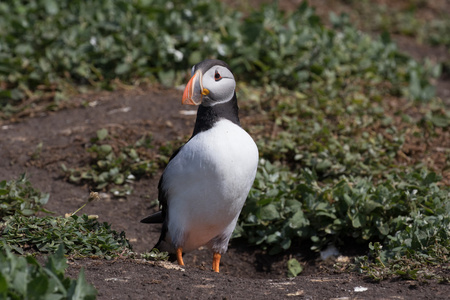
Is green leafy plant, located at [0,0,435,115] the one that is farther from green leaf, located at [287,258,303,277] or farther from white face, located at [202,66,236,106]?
white face, located at [202,66,236,106]

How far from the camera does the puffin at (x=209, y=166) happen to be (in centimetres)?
386

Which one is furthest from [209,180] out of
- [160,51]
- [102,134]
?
[160,51]

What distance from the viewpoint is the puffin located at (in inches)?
152

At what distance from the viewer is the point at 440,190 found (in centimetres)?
477

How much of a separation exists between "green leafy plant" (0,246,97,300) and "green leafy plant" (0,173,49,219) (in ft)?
5.19

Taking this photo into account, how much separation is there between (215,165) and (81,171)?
2.29m

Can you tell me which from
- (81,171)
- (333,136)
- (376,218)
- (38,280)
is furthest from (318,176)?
(38,280)

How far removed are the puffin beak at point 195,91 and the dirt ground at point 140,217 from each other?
1.04 metres

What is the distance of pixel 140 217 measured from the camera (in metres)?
5.36

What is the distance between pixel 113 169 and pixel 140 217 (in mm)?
549

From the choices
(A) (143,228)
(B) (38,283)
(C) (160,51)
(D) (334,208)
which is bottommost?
(A) (143,228)

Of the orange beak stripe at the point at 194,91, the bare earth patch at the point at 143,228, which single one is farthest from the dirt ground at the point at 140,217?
the orange beak stripe at the point at 194,91

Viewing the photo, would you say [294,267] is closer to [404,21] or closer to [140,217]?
[140,217]

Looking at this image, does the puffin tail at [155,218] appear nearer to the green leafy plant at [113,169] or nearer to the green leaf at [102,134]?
the green leafy plant at [113,169]
